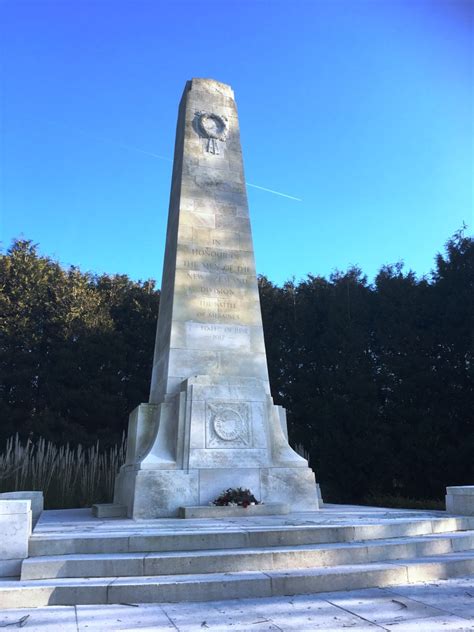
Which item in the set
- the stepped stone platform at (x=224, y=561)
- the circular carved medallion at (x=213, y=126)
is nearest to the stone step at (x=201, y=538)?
the stepped stone platform at (x=224, y=561)

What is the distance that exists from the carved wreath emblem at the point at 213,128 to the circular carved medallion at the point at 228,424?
224 inches

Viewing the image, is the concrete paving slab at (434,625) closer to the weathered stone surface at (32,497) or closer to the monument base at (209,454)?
the monument base at (209,454)

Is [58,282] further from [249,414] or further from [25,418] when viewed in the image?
[249,414]

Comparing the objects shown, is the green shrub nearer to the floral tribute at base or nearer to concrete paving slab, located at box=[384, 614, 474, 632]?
the floral tribute at base

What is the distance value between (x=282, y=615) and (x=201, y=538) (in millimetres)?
1740

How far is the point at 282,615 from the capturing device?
3.96 metres

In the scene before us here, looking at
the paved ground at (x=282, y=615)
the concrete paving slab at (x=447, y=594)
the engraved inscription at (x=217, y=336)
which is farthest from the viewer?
the engraved inscription at (x=217, y=336)

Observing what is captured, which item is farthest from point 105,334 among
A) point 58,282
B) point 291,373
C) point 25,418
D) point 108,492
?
point 108,492

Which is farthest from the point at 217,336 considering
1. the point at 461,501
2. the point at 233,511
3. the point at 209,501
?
the point at 461,501

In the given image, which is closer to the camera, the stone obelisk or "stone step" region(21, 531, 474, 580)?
"stone step" region(21, 531, 474, 580)

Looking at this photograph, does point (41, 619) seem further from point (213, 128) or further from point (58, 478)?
point (213, 128)

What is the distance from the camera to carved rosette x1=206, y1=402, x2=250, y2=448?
29.8 ft

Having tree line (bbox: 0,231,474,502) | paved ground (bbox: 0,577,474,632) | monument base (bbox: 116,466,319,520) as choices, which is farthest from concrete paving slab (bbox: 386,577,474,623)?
tree line (bbox: 0,231,474,502)

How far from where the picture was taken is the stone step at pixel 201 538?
A: 5445mm
